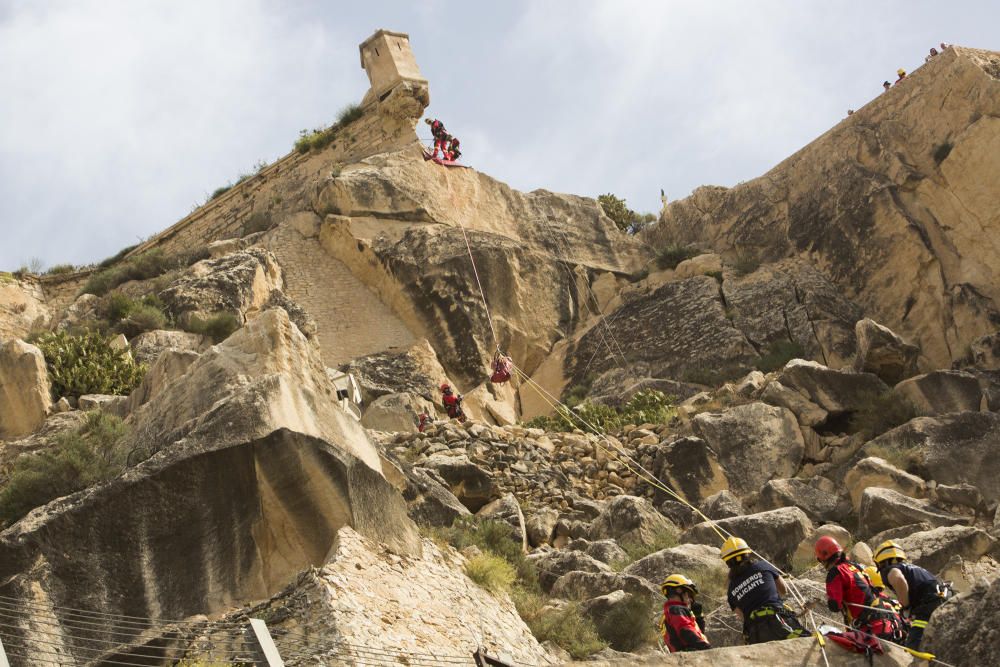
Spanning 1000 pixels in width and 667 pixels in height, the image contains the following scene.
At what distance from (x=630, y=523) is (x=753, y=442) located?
12.5 feet

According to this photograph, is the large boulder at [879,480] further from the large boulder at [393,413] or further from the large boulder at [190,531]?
the large boulder at [190,531]

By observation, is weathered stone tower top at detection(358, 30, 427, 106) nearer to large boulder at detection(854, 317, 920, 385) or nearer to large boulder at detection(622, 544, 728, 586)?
large boulder at detection(854, 317, 920, 385)

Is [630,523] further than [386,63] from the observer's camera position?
No

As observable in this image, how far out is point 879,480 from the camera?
55.1 ft

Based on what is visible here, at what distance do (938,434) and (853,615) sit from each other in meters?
8.92

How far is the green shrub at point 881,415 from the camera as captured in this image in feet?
62.5

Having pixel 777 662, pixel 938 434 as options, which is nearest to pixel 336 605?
pixel 777 662

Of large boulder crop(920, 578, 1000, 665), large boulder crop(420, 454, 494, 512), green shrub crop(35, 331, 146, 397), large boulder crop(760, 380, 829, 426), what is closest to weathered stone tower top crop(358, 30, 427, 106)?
green shrub crop(35, 331, 146, 397)

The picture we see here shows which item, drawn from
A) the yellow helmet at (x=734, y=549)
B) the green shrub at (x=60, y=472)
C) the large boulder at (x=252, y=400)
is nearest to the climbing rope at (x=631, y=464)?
the yellow helmet at (x=734, y=549)

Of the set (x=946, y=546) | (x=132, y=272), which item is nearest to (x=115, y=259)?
(x=132, y=272)

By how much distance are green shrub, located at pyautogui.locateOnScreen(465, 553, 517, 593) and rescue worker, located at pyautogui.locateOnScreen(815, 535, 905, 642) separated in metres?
4.17

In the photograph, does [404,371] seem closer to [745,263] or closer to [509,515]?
[745,263]

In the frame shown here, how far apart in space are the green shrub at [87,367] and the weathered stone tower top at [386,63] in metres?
12.4

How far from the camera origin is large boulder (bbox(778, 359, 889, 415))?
1983 cm
